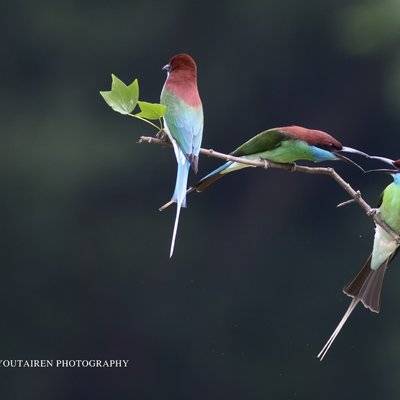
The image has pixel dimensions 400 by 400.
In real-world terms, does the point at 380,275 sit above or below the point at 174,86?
below

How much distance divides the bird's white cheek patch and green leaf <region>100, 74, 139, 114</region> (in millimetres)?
834

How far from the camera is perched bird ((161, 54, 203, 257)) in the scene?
5.47 ft

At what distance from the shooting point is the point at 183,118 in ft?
5.78

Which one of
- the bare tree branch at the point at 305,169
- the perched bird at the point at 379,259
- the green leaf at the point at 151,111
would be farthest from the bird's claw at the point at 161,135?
the perched bird at the point at 379,259

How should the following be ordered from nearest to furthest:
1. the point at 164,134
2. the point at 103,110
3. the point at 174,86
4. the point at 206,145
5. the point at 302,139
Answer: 1. the point at 164,134
2. the point at 302,139
3. the point at 174,86
4. the point at 206,145
5. the point at 103,110

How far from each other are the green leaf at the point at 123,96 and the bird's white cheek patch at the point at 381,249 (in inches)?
32.8

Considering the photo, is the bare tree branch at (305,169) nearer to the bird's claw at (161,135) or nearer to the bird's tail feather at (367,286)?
the bird's claw at (161,135)

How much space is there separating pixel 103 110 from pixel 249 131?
794 mm

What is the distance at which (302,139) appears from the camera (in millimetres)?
1687

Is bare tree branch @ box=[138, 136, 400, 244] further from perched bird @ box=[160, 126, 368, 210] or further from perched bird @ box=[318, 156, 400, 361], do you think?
perched bird @ box=[318, 156, 400, 361]

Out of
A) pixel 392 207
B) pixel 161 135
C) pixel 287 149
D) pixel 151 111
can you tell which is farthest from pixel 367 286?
pixel 151 111

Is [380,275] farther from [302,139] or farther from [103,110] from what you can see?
[103,110]

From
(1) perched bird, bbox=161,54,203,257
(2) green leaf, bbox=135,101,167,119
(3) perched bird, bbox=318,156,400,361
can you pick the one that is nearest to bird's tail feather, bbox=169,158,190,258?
(1) perched bird, bbox=161,54,203,257

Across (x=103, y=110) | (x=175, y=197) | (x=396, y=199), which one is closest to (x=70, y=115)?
(x=103, y=110)
